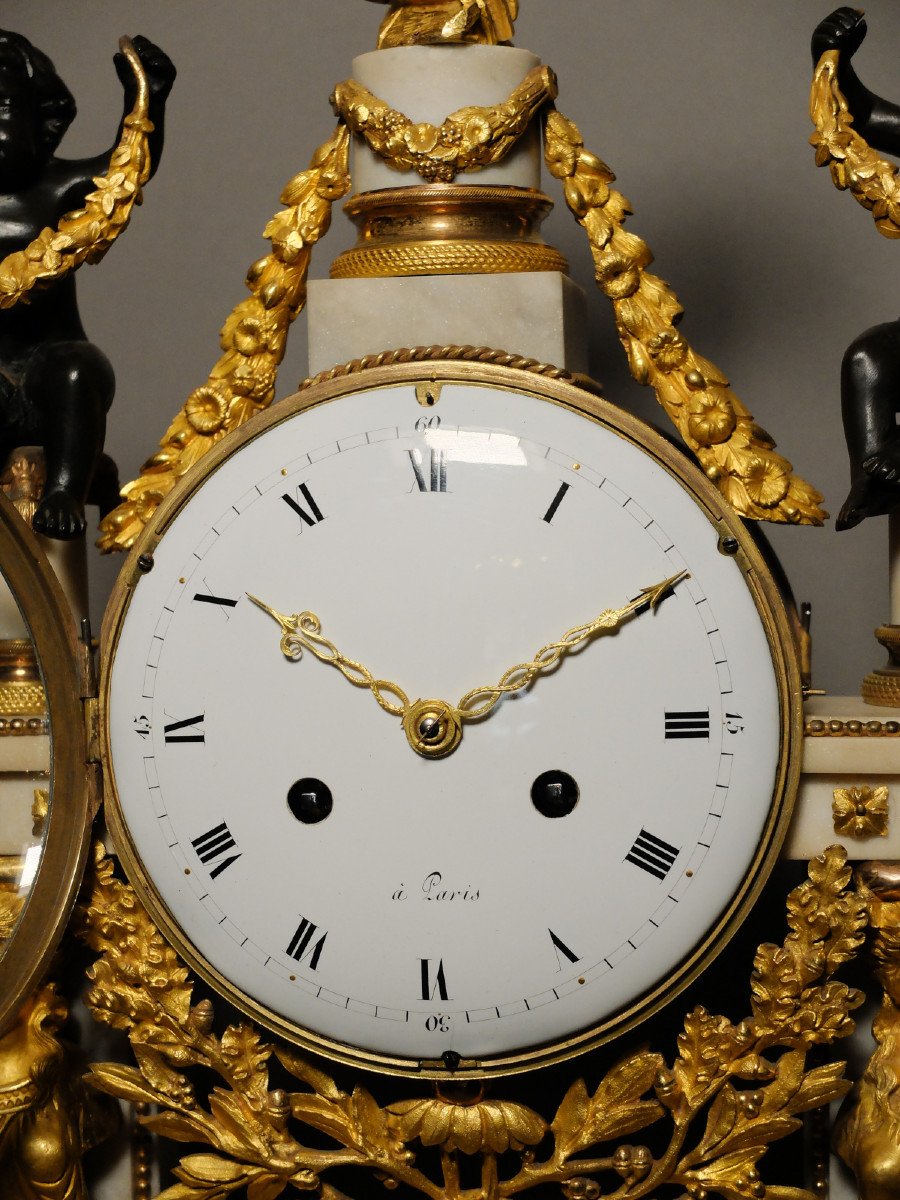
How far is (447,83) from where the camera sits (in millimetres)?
1427

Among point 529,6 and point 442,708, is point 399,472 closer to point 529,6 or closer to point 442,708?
point 442,708

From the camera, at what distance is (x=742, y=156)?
1904mm

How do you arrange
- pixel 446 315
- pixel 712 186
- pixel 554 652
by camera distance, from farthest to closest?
1. pixel 712 186
2. pixel 446 315
3. pixel 554 652

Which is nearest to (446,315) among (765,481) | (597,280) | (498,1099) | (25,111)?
(597,280)

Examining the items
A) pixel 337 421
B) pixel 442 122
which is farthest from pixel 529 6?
pixel 337 421

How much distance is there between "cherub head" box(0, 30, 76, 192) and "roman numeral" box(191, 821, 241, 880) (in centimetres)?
55

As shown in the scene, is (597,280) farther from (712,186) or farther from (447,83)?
(712,186)

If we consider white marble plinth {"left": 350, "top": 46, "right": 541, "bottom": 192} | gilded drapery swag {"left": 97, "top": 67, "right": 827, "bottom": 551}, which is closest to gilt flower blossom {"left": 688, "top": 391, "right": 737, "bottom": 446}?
gilded drapery swag {"left": 97, "top": 67, "right": 827, "bottom": 551}

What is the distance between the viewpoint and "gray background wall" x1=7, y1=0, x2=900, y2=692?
189cm

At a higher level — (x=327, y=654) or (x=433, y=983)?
(x=327, y=654)

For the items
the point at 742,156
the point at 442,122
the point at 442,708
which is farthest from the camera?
the point at 742,156

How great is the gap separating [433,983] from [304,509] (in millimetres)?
357

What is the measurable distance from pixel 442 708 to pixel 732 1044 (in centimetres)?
34

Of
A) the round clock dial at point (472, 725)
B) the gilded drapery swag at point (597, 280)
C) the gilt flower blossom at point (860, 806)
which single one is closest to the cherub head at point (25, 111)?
the gilded drapery swag at point (597, 280)
